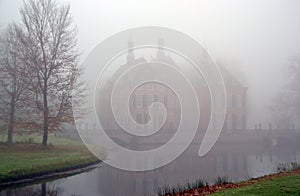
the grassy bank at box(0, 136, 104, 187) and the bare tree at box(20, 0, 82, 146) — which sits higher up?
the bare tree at box(20, 0, 82, 146)

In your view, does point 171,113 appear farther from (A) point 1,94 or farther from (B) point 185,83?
(A) point 1,94

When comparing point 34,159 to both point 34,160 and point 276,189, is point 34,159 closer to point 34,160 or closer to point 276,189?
point 34,160

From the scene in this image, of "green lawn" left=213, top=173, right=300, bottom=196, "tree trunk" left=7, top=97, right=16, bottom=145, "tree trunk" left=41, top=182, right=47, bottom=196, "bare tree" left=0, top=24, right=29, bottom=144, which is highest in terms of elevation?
"bare tree" left=0, top=24, right=29, bottom=144

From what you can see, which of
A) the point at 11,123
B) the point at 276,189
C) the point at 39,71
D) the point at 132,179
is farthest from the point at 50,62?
the point at 276,189

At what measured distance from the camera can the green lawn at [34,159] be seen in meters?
12.5

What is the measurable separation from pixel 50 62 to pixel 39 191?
10.6m

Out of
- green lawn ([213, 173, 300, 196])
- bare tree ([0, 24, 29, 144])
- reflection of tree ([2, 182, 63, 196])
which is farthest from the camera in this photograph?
bare tree ([0, 24, 29, 144])

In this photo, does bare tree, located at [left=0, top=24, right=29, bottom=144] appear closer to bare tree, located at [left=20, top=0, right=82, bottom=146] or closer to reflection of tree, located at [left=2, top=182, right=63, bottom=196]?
bare tree, located at [left=20, top=0, right=82, bottom=146]

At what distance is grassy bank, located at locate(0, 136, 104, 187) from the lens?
12.4 m

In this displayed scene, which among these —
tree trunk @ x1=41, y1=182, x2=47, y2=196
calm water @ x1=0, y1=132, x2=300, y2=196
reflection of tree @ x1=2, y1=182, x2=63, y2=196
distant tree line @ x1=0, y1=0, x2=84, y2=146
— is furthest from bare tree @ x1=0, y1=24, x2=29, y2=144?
reflection of tree @ x1=2, y1=182, x2=63, y2=196

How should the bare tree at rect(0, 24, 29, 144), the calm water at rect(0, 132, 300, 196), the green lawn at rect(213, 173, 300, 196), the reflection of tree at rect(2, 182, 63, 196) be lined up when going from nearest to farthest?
the green lawn at rect(213, 173, 300, 196) < the reflection of tree at rect(2, 182, 63, 196) < the calm water at rect(0, 132, 300, 196) < the bare tree at rect(0, 24, 29, 144)

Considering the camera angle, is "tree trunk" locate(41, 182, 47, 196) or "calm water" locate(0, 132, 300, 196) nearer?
"tree trunk" locate(41, 182, 47, 196)

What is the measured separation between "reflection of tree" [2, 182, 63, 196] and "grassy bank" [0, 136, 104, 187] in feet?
3.72

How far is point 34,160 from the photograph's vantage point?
14.6 meters
